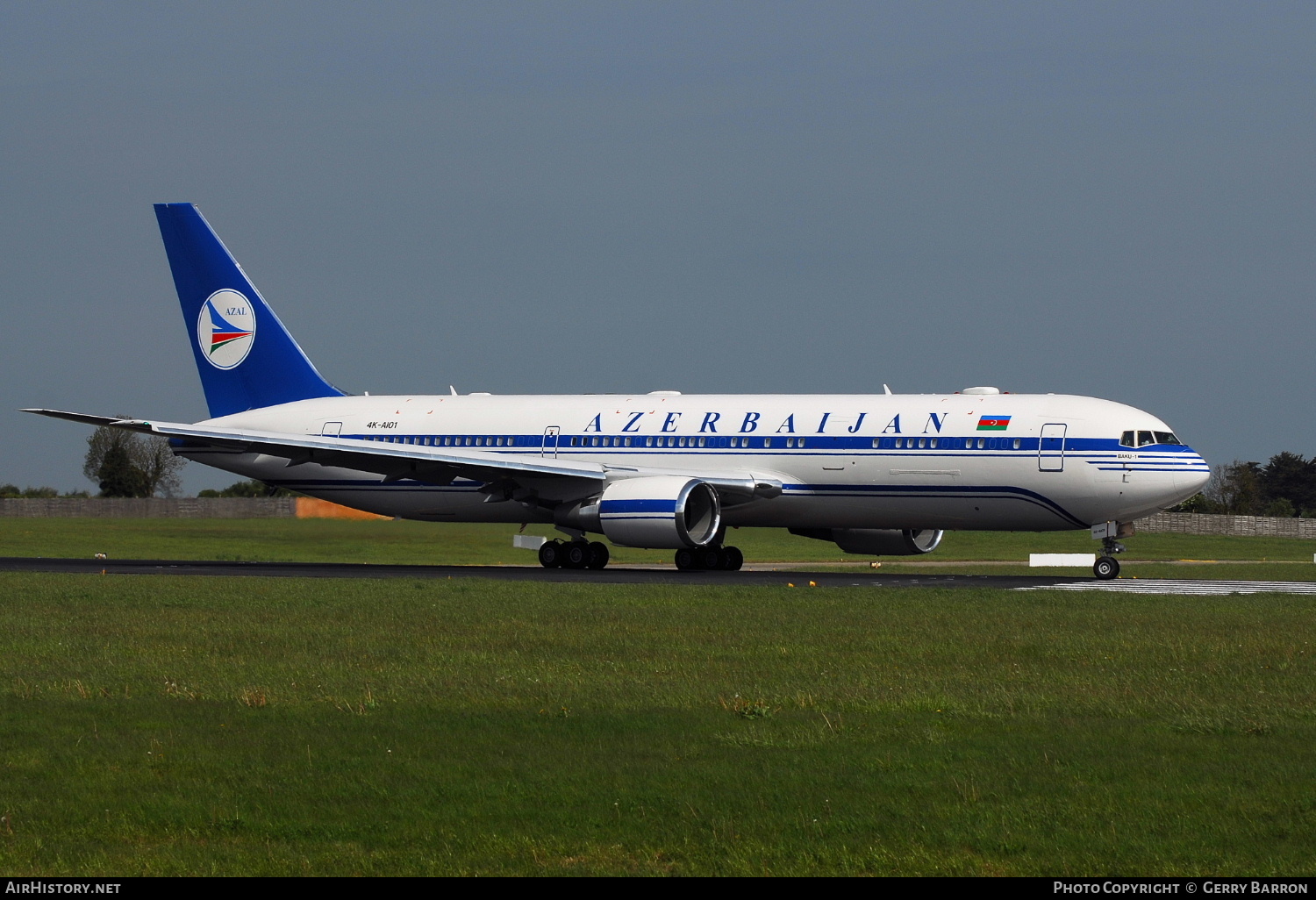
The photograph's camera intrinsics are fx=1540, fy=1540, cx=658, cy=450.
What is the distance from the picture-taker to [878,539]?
38875 mm

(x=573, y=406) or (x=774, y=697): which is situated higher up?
(x=573, y=406)

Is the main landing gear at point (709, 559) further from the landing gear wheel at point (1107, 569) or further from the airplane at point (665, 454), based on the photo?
the landing gear wheel at point (1107, 569)

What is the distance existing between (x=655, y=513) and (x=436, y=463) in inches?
226

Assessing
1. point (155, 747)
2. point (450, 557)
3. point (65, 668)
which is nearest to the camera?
point (155, 747)

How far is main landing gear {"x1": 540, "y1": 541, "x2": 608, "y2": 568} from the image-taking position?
125ft

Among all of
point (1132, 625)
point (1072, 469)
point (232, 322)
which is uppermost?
point (232, 322)

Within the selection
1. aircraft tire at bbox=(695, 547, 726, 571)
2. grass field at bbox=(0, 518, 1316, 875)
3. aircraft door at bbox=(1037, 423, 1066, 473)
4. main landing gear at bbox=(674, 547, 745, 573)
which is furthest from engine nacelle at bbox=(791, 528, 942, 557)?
grass field at bbox=(0, 518, 1316, 875)

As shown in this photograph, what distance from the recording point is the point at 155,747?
37.6 feet

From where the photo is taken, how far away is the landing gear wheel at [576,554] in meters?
38.2

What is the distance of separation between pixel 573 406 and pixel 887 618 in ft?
62.7

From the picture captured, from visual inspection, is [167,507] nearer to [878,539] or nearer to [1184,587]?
[878,539]
